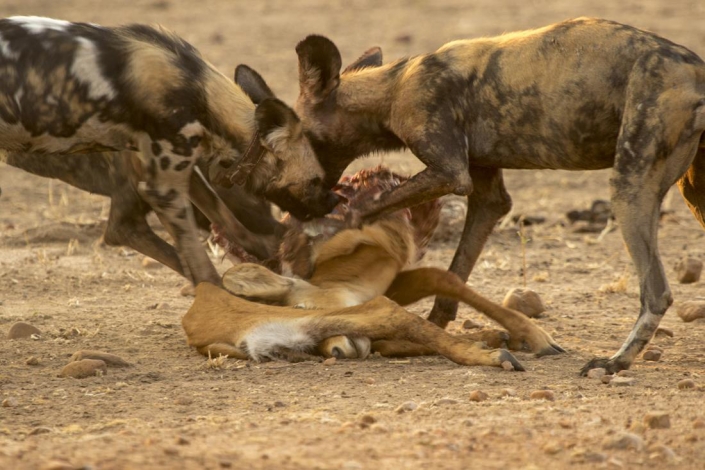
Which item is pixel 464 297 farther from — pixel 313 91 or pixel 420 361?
pixel 313 91

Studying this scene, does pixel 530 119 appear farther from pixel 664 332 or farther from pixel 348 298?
pixel 664 332

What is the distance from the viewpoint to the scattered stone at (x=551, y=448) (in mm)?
3895

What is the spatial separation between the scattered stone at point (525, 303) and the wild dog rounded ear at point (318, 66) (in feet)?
5.08

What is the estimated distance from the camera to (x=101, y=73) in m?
6.13

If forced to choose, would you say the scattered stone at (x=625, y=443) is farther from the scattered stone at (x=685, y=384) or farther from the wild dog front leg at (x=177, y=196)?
the wild dog front leg at (x=177, y=196)

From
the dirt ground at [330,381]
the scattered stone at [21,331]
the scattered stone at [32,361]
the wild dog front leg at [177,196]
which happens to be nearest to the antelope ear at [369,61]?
the wild dog front leg at [177,196]

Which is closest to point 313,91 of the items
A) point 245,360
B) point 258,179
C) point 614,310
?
point 258,179

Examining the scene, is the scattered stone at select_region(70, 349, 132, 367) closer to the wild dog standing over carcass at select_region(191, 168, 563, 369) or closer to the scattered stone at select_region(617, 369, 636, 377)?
the wild dog standing over carcass at select_region(191, 168, 563, 369)

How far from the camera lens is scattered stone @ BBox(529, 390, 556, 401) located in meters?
4.71

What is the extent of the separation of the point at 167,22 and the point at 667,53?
47.7ft

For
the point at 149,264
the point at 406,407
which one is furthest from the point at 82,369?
the point at 149,264

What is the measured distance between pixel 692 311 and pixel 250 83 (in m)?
2.74

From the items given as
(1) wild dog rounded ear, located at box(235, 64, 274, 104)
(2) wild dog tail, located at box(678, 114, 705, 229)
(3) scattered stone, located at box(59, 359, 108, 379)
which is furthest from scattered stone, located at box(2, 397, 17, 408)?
(2) wild dog tail, located at box(678, 114, 705, 229)

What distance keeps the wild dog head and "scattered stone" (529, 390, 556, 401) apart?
6.32ft
